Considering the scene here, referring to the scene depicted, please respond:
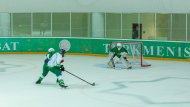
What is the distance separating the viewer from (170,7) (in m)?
23.8

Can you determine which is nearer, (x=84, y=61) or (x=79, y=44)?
(x=84, y=61)

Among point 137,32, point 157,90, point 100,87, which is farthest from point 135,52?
point 157,90

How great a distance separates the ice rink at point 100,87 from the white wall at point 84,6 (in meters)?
4.19

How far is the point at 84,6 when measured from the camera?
2688 centimetres

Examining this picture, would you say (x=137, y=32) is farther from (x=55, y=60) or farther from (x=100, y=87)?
(x=55, y=60)

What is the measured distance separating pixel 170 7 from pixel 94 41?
5157 mm

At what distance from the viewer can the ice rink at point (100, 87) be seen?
38.5ft

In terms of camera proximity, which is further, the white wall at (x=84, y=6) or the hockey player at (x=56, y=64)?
the white wall at (x=84, y=6)

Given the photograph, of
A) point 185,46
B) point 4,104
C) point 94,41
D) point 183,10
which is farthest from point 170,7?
point 4,104

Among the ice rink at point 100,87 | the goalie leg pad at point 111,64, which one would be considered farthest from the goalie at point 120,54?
the ice rink at point 100,87

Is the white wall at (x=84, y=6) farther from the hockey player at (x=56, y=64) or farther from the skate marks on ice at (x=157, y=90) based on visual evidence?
the hockey player at (x=56, y=64)

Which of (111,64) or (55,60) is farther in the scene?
(111,64)

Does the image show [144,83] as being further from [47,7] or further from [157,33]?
[157,33]

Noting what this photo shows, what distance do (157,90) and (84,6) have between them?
13931 mm
